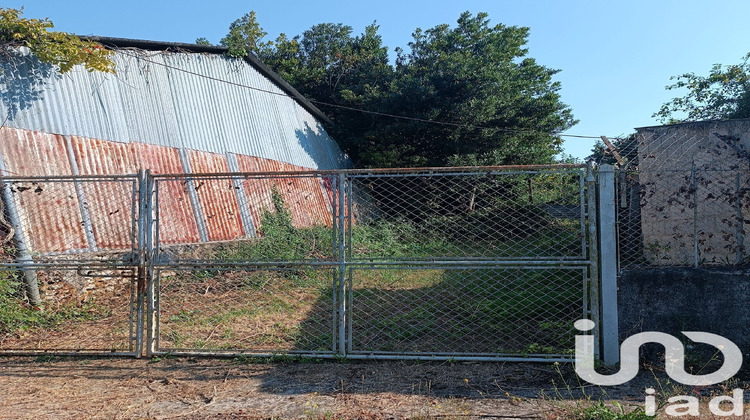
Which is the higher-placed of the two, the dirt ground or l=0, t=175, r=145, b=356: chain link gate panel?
l=0, t=175, r=145, b=356: chain link gate panel

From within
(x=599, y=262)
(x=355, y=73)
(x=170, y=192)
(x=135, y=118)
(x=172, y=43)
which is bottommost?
(x=599, y=262)

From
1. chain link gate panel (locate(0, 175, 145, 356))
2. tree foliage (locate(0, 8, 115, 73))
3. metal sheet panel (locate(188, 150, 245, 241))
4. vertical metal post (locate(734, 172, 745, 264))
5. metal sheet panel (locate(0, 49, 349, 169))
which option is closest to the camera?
vertical metal post (locate(734, 172, 745, 264))

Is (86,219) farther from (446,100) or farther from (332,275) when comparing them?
(446,100)

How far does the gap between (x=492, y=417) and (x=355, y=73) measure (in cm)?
1997

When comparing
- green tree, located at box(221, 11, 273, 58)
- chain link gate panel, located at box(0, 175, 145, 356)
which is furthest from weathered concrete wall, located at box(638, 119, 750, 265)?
green tree, located at box(221, 11, 273, 58)

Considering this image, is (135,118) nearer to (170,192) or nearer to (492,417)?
(170,192)

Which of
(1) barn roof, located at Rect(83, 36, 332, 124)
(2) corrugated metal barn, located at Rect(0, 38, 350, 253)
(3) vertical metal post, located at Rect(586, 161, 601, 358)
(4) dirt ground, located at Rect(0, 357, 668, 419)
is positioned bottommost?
(4) dirt ground, located at Rect(0, 357, 668, 419)

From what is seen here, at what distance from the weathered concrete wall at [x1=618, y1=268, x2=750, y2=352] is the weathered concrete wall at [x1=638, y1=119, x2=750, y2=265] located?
825mm

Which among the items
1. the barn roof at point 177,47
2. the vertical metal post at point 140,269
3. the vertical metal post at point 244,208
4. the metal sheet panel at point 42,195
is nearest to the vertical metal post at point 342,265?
the vertical metal post at point 140,269

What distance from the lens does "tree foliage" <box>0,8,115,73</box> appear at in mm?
7000

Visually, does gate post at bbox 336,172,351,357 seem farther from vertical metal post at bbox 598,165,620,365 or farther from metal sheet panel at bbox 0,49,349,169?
metal sheet panel at bbox 0,49,349,169

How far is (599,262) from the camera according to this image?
13.9 feet

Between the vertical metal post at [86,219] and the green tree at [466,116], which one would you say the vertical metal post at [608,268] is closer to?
the vertical metal post at [86,219]

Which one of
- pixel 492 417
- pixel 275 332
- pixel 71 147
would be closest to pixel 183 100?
pixel 71 147
